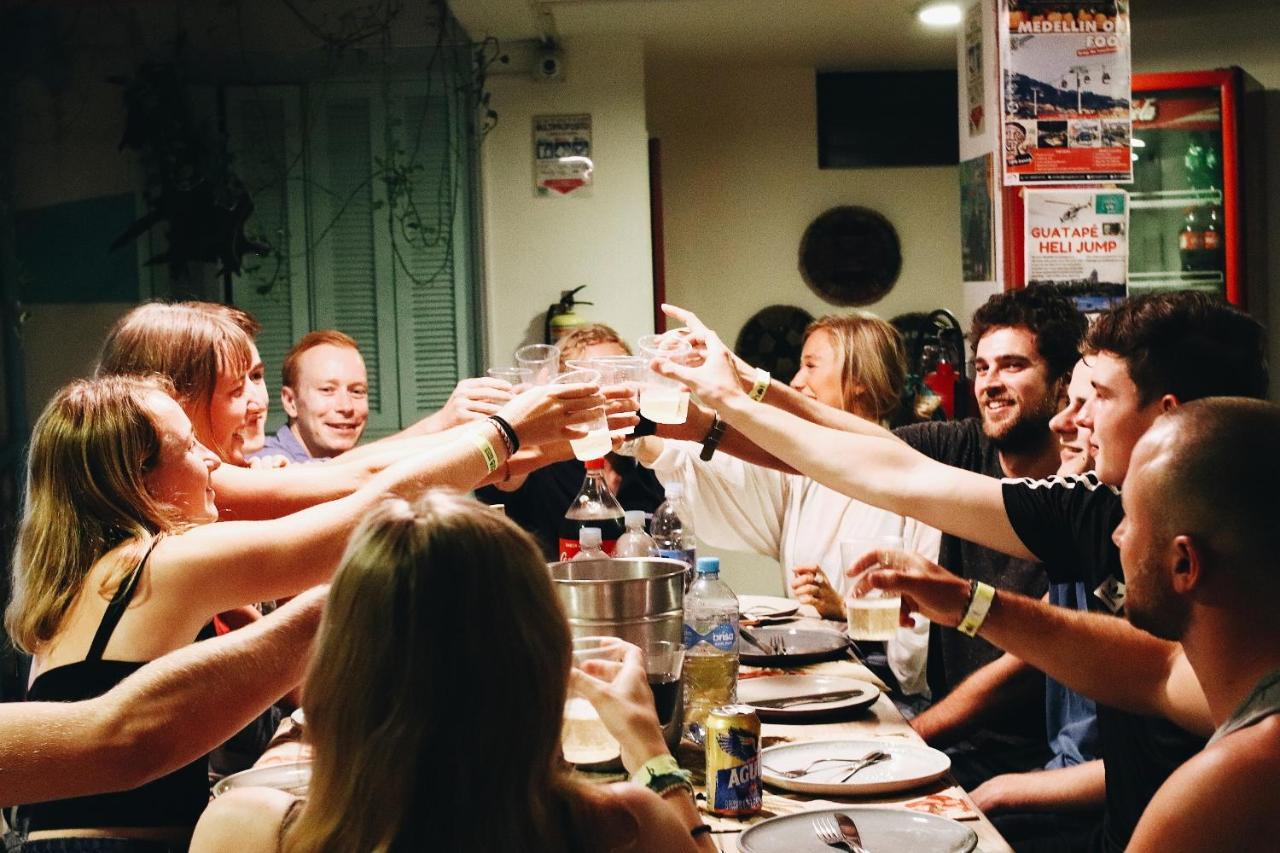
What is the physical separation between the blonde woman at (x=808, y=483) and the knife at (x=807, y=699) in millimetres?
827

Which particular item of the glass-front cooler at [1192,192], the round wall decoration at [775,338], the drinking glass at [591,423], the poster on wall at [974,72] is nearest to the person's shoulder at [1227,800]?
the drinking glass at [591,423]

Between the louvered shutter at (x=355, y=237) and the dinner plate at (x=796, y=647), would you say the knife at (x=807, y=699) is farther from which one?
the louvered shutter at (x=355, y=237)

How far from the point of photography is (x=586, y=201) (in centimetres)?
527

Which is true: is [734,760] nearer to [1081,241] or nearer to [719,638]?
[719,638]

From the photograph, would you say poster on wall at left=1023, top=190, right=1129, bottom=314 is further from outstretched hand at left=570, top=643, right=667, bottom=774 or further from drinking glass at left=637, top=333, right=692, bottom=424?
outstretched hand at left=570, top=643, right=667, bottom=774

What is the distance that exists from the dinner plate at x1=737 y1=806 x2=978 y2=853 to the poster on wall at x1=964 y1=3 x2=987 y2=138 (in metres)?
2.96

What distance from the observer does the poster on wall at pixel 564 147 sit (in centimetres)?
524

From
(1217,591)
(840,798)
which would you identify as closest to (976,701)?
(840,798)

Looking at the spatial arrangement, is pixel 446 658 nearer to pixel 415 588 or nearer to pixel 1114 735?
pixel 415 588

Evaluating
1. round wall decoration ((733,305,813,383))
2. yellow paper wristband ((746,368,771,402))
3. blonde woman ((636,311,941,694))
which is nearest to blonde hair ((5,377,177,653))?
yellow paper wristband ((746,368,771,402))

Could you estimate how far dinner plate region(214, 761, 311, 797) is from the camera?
5.87 ft

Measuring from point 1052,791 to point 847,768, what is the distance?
2.48ft

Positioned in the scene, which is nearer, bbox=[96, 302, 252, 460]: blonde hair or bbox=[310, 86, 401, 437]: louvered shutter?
bbox=[96, 302, 252, 460]: blonde hair

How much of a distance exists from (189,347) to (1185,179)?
12.7 feet
